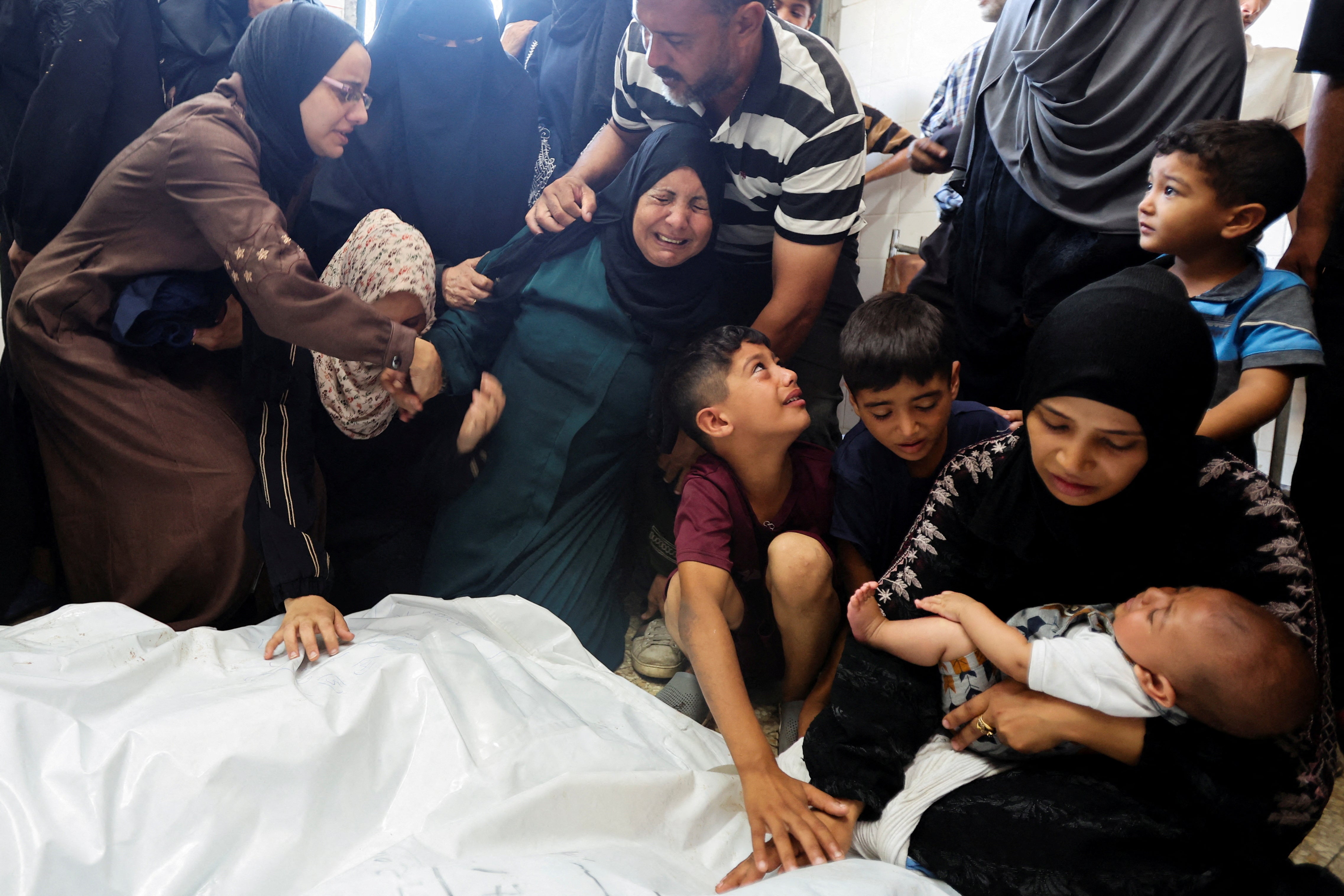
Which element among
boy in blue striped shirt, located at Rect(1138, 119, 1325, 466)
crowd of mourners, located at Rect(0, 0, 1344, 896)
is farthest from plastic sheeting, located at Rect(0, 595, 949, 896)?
boy in blue striped shirt, located at Rect(1138, 119, 1325, 466)

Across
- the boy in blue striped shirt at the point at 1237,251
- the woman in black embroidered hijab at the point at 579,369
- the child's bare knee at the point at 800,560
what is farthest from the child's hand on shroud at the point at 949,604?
the woman in black embroidered hijab at the point at 579,369

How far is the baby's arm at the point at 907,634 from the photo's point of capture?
3.75 feet

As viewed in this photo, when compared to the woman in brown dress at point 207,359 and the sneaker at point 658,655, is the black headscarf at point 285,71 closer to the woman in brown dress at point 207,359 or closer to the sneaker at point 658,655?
the woman in brown dress at point 207,359

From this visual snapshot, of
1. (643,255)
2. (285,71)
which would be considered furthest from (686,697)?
(285,71)

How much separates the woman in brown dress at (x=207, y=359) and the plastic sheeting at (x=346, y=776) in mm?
131

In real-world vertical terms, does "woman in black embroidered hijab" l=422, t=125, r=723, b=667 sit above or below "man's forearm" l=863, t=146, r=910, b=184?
below

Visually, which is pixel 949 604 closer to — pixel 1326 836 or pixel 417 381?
pixel 1326 836

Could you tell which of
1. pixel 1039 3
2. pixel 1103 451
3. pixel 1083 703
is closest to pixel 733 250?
pixel 1039 3

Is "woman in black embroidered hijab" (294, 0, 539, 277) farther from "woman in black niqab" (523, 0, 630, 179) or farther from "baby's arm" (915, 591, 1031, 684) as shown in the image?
"baby's arm" (915, 591, 1031, 684)

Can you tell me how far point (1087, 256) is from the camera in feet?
4.69

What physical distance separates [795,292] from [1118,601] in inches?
32.8

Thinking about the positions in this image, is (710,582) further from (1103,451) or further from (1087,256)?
(1087,256)

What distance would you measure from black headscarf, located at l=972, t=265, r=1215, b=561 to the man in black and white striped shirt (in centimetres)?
59

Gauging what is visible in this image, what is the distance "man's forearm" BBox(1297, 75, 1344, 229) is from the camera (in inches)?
56.2
